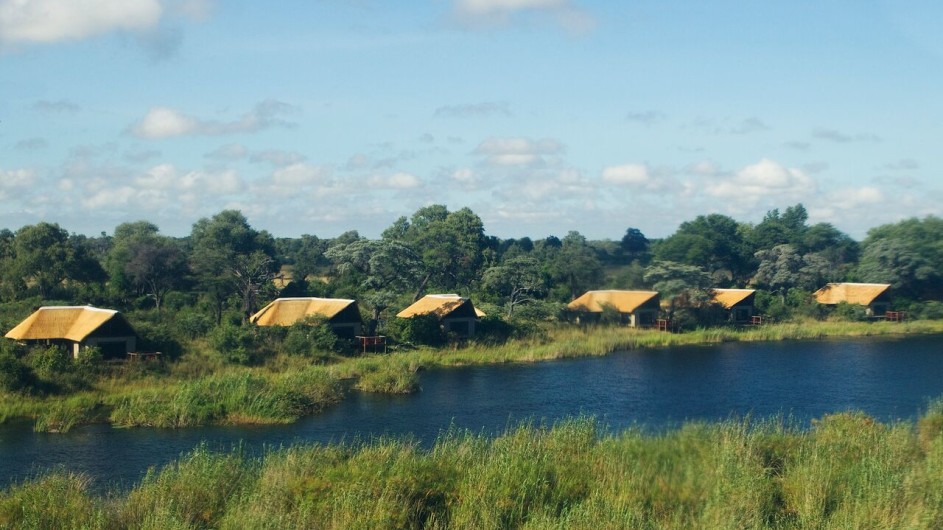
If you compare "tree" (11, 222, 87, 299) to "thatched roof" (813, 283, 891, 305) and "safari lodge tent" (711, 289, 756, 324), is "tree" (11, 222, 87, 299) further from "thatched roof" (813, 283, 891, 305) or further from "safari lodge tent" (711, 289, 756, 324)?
"thatched roof" (813, 283, 891, 305)

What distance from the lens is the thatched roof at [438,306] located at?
3834cm

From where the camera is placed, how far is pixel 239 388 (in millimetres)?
24859

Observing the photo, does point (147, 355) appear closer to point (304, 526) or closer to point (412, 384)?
point (412, 384)

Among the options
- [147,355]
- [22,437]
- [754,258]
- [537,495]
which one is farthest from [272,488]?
[754,258]

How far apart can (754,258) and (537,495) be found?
169 ft

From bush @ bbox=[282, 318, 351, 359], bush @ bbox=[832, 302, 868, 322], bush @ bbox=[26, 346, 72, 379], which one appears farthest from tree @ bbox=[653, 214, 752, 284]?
bush @ bbox=[26, 346, 72, 379]

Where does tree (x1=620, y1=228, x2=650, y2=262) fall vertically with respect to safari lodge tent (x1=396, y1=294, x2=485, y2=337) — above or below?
above

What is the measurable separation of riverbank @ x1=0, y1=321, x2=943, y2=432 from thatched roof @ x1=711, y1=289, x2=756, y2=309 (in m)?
12.6

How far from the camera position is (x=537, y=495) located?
39.8ft

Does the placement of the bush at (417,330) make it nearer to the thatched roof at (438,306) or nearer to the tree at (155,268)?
the thatched roof at (438,306)

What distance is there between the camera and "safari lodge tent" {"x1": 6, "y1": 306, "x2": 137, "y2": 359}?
1133 inches

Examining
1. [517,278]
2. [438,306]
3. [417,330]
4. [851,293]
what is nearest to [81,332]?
[417,330]

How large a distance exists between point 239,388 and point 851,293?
130 ft

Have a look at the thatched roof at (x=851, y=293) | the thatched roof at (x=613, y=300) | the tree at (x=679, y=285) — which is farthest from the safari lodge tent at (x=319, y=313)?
the thatched roof at (x=851, y=293)
